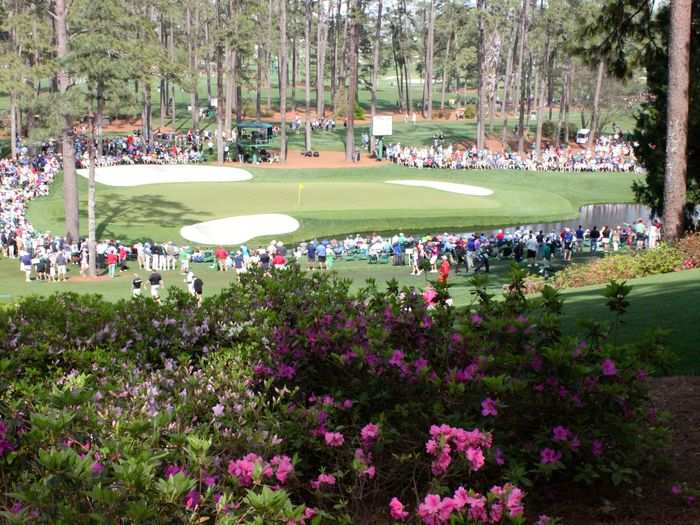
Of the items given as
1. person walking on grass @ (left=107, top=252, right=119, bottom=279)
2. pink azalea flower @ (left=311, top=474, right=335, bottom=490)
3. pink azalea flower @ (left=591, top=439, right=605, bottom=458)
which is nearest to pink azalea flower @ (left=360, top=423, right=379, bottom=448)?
pink azalea flower @ (left=311, top=474, right=335, bottom=490)

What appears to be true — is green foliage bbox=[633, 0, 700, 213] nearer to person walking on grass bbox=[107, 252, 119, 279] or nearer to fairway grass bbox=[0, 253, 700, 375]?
fairway grass bbox=[0, 253, 700, 375]

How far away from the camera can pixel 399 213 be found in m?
44.2

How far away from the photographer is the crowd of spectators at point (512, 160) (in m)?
62.4

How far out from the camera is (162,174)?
51.6 m

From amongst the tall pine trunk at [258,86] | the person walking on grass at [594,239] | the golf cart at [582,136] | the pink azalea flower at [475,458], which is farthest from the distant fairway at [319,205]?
the pink azalea flower at [475,458]

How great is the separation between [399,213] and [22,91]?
61.9ft

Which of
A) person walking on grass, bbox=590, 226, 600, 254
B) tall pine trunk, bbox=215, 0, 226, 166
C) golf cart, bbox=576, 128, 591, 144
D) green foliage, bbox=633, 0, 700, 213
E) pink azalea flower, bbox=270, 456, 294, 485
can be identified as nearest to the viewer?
pink azalea flower, bbox=270, 456, 294, 485

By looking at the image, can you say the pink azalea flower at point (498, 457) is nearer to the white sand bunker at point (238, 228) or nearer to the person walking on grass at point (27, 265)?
the person walking on grass at point (27, 265)

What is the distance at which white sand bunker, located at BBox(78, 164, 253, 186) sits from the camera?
4909cm

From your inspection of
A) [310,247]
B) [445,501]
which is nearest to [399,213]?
[310,247]

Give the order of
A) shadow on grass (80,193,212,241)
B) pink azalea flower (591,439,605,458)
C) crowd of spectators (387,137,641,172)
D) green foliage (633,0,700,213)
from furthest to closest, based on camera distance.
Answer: crowd of spectators (387,137,641,172) < shadow on grass (80,193,212,241) < green foliage (633,0,700,213) < pink azalea flower (591,439,605,458)

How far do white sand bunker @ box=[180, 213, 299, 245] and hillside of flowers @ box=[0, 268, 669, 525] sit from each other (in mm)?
29888

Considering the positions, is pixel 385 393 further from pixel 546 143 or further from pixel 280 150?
pixel 546 143

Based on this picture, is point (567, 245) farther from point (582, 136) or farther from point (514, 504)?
point (582, 136)
